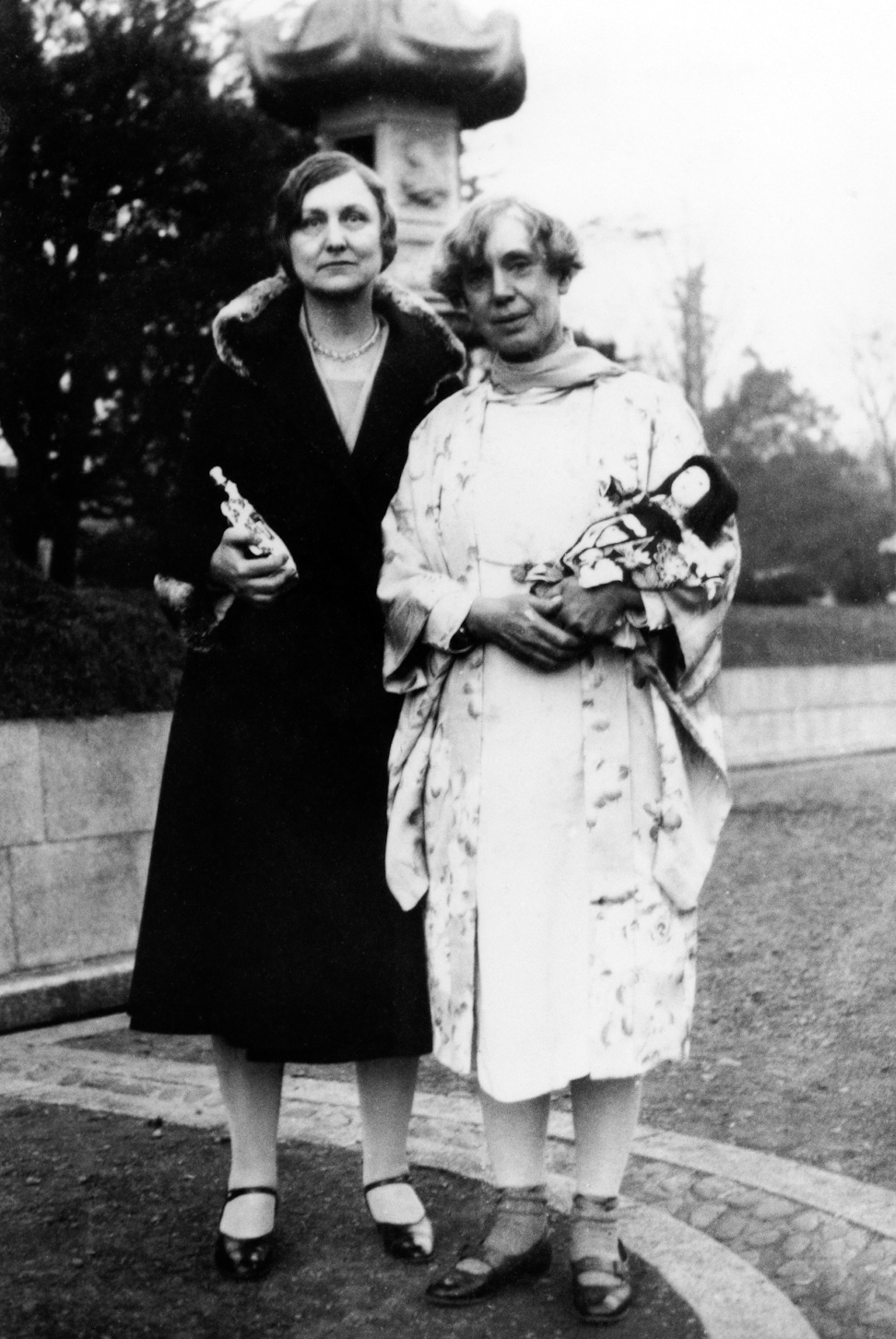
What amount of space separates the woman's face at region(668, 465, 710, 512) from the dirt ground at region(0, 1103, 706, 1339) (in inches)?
56.0

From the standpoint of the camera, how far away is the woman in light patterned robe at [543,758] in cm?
301

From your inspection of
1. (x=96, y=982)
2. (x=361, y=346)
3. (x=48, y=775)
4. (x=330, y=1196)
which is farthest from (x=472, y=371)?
(x=330, y=1196)

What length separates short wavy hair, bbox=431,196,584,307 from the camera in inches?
123

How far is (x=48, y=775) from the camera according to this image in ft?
20.1

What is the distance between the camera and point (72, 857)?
242 inches

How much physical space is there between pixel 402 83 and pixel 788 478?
1012 centimetres

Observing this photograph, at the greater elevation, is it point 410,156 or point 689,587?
point 410,156

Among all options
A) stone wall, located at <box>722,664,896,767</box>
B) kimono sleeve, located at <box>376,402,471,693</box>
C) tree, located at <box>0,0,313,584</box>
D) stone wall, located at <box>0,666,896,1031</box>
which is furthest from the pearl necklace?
stone wall, located at <box>722,664,896,767</box>

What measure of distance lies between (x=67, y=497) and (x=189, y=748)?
20.7 ft

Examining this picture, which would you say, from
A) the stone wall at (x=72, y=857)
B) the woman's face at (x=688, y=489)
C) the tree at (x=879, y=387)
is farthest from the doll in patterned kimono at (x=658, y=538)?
the tree at (x=879, y=387)

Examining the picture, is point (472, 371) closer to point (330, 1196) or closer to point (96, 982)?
point (96, 982)

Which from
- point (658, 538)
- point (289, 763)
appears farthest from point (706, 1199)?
point (658, 538)

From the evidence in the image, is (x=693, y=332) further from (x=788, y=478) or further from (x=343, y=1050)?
(x=343, y=1050)

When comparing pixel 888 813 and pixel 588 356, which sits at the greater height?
pixel 588 356
